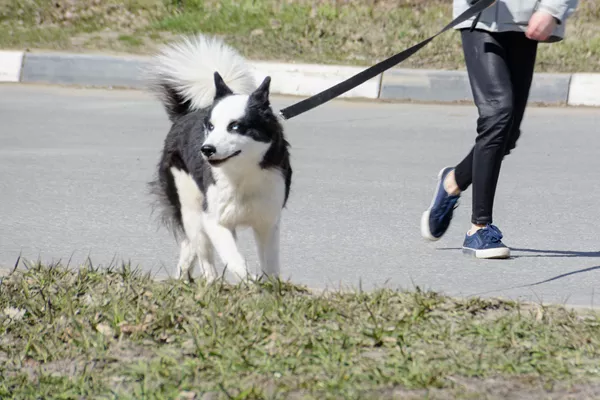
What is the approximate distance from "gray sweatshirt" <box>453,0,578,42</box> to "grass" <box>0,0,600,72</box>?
672 centimetres

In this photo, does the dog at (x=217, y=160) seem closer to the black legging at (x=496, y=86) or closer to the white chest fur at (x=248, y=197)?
the white chest fur at (x=248, y=197)

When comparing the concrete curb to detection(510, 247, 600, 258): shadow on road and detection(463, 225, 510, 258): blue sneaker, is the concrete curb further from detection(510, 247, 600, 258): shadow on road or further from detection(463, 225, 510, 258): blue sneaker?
detection(463, 225, 510, 258): blue sneaker

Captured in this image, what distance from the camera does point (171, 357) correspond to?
3465 millimetres

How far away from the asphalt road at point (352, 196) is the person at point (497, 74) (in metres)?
0.24

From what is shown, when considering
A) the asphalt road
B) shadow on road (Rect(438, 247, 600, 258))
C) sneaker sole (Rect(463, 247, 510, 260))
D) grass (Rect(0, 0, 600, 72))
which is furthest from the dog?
grass (Rect(0, 0, 600, 72))

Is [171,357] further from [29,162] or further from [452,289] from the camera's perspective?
[29,162]

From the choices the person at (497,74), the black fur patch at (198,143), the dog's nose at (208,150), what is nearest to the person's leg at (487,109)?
the person at (497,74)

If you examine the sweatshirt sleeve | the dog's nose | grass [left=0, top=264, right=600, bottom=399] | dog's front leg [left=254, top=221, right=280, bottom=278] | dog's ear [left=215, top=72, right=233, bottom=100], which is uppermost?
the sweatshirt sleeve

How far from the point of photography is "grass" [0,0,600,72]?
40.7 feet

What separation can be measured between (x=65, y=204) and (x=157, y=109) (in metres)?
4.10

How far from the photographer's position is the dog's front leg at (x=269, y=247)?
16.0ft

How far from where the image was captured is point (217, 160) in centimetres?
458

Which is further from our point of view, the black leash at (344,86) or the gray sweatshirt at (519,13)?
the gray sweatshirt at (519,13)

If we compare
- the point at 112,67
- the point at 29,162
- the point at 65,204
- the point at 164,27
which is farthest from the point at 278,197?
the point at 164,27
